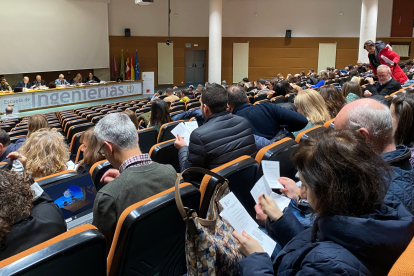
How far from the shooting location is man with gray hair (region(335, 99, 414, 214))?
1.48 m

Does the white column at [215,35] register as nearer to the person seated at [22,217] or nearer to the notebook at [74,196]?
the notebook at [74,196]

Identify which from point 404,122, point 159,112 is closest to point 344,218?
point 404,122

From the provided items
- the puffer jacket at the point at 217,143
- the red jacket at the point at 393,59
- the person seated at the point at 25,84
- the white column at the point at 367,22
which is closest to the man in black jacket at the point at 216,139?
the puffer jacket at the point at 217,143

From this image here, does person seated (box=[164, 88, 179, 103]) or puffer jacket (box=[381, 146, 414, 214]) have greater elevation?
puffer jacket (box=[381, 146, 414, 214])

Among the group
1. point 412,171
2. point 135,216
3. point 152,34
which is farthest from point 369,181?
point 152,34

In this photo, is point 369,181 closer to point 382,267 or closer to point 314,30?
point 382,267

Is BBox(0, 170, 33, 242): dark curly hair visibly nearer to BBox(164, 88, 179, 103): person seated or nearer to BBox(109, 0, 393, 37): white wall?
BBox(164, 88, 179, 103): person seated

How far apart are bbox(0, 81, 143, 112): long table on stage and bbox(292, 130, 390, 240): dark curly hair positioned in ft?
38.3

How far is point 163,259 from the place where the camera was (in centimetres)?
159

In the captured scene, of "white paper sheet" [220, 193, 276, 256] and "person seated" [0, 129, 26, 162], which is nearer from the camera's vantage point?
"white paper sheet" [220, 193, 276, 256]

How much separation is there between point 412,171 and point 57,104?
12.7 m

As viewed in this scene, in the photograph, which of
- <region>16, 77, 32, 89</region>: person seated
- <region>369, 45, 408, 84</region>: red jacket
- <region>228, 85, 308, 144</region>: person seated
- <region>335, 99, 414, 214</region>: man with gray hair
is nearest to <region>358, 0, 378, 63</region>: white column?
<region>369, 45, 408, 84</region>: red jacket

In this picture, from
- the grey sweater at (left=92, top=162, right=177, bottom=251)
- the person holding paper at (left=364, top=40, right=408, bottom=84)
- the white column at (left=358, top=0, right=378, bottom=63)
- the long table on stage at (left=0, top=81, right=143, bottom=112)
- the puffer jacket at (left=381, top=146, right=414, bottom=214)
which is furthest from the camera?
the white column at (left=358, top=0, right=378, bottom=63)

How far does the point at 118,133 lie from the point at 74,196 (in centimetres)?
44
